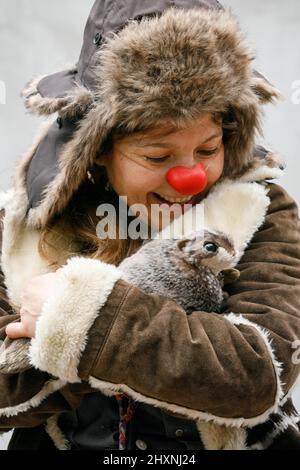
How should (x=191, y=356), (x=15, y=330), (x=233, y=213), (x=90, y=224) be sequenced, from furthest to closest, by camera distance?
(x=90, y=224), (x=233, y=213), (x=15, y=330), (x=191, y=356)

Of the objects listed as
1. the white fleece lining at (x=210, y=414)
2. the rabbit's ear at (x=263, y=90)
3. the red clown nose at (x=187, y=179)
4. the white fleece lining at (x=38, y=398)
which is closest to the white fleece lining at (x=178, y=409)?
the white fleece lining at (x=210, y=414)

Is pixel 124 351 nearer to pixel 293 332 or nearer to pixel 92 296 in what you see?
pixel 92 296

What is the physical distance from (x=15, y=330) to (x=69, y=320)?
139 mm

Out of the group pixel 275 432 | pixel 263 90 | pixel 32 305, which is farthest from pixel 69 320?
pixel 263 90

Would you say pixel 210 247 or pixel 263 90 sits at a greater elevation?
pixel 263 90

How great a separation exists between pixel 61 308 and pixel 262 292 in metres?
0.34

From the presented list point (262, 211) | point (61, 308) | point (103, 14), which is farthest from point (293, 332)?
point (103, 14)

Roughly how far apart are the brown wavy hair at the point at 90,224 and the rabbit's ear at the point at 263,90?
0.07 meters

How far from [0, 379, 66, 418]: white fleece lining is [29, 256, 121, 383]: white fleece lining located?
96mm

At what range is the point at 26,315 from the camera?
3.64 ft

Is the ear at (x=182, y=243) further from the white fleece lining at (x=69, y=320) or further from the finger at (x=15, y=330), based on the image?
the finger at (x=15, y=330)

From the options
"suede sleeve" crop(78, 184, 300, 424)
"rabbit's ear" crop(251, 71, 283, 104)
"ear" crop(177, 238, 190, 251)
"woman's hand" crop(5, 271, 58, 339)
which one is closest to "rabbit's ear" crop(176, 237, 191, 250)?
"ear" crop(177, 238, 190, 251)

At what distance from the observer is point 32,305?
1.10 m

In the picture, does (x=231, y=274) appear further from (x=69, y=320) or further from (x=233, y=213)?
(x=69, y=320)
